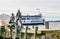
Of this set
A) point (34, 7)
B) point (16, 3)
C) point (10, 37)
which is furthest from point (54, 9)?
point (10, 37)

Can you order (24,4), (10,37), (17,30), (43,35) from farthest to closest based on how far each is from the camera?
(24,4) → (10,37) → (17,30) → (43,35)

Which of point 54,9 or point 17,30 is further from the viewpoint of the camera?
point 54,9

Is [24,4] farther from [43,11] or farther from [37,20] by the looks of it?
[37,20]

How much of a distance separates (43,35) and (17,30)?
99cm

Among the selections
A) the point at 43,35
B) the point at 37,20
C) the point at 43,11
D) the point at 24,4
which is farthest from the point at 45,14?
the point at 43,35

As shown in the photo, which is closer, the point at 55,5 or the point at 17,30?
the point at 17,30

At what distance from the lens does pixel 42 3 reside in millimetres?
14766

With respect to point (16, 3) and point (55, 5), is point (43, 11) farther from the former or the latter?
point (16, 3)

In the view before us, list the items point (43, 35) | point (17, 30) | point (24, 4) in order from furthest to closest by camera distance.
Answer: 1. point (24, 4)
2. point (17, 30)
3. point (43, 35)

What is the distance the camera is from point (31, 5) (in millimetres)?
14727

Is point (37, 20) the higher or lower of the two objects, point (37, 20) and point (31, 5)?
the lower

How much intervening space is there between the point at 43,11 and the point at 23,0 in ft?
4.73


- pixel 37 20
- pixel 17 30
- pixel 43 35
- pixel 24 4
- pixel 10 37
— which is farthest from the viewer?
pixel 37 20

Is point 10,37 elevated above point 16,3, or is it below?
below
